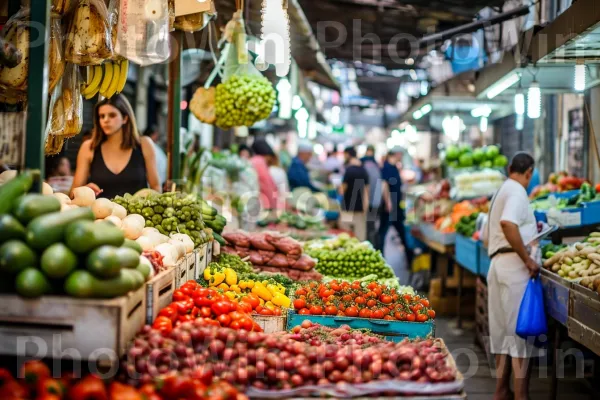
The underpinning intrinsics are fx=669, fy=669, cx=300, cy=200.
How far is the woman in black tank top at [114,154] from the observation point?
6.30m

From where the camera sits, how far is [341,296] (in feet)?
15.7

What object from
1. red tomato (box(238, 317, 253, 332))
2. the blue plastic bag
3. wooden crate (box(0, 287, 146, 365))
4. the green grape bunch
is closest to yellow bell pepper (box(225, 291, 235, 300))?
red tomato (box(238, 317, 253, 332))

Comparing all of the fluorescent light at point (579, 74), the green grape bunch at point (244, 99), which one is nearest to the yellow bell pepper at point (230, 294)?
the green grape bunch at point (244, 99)

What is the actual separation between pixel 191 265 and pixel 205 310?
95 cm

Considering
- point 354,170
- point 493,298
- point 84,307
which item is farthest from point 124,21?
point 354,170

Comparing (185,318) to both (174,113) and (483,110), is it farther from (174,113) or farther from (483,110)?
(483,110)

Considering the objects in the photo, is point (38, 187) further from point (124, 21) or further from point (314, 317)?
point (314, 317)

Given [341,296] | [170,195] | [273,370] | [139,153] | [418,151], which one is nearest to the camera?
[273,370]

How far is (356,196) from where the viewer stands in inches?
513

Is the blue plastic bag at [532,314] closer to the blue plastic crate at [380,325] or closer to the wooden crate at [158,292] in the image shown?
the blue plastic crate at [380,325]

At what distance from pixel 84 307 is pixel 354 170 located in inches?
415

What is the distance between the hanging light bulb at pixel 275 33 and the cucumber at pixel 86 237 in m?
2.59

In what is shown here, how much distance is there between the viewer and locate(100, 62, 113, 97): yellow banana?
5.03m

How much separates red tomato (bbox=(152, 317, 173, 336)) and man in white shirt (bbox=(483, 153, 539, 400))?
388 centimetres
